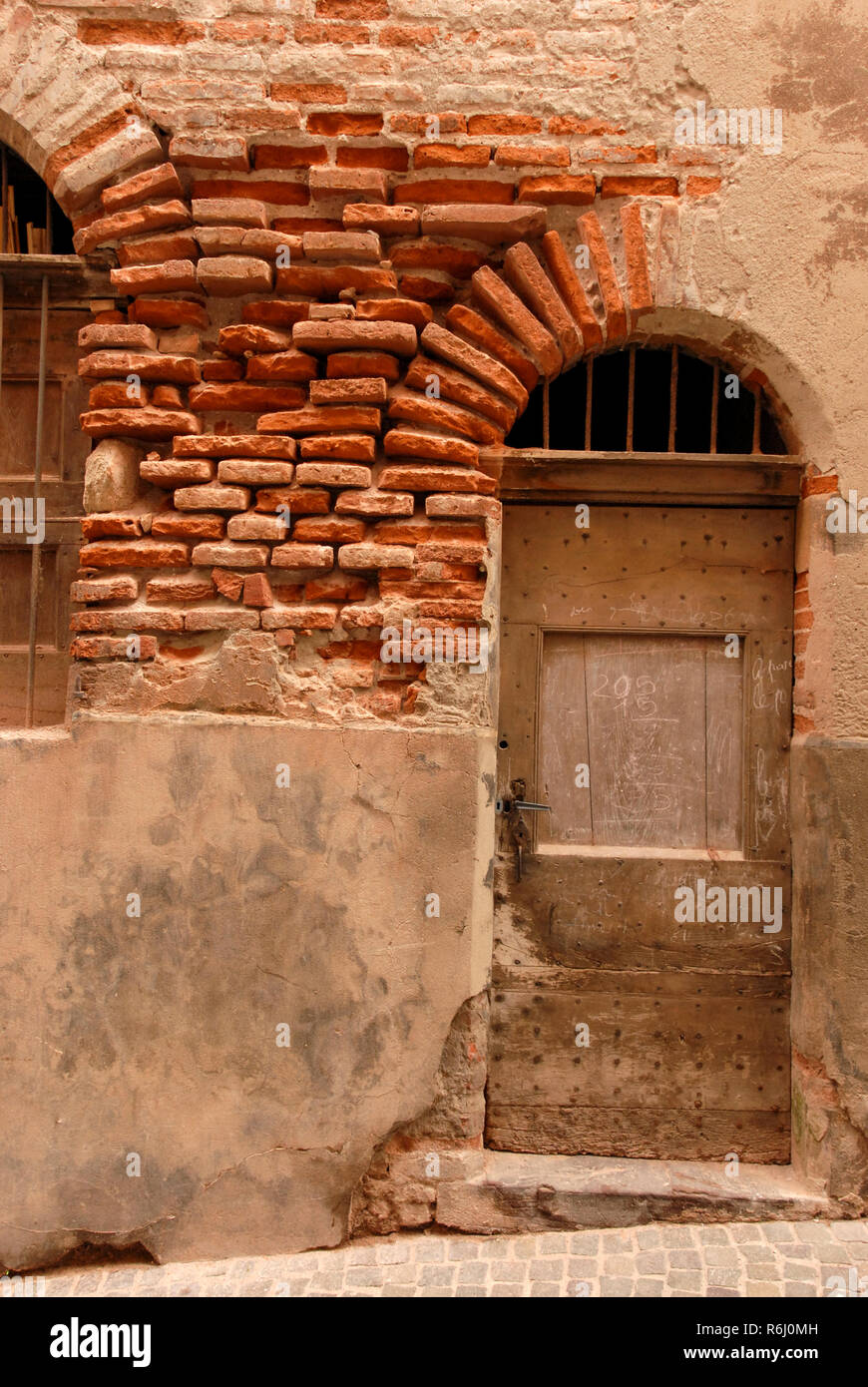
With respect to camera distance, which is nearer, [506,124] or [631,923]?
[506,124]

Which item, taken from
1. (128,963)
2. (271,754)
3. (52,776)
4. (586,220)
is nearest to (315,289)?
(586,220)

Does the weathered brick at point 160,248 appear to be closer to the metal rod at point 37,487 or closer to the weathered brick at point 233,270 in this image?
the weathered brick at point 233,270

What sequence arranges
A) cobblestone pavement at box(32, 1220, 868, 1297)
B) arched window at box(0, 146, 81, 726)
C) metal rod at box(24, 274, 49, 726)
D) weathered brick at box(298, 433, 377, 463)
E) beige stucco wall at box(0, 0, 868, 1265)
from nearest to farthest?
1. cobblestone pavement at box(32, 1220, 868, 1297)
2. beige stucco wall at box(0, 0, 868, 1265)
3. weathered brick at box(298, 433, 377, 463)
4. metal rod at box(24, 274, 49, 726)
5. arched window at box(0, 146, 81, 726)

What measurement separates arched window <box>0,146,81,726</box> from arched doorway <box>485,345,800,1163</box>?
5.23 ft

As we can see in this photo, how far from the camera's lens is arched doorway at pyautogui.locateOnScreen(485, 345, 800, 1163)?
317cm

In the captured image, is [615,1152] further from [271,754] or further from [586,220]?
[586,220]

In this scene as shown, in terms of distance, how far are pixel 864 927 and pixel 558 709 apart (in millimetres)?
1236

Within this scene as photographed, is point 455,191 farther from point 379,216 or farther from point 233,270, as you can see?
point 233,270

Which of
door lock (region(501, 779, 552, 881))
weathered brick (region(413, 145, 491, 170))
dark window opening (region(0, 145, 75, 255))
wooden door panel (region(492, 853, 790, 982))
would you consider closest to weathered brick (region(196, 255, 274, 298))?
weathered brick (region(413, 145, 491, 170))

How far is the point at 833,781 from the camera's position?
2990 millimetres

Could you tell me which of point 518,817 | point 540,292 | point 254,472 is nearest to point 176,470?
point 254,472

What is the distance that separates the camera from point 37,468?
3.18m

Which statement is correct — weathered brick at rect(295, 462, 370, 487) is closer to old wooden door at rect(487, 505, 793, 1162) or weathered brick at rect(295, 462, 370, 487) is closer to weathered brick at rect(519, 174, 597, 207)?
old wooden door at rect(487, 505, 793, 1162)

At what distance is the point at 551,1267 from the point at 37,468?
311 cm
